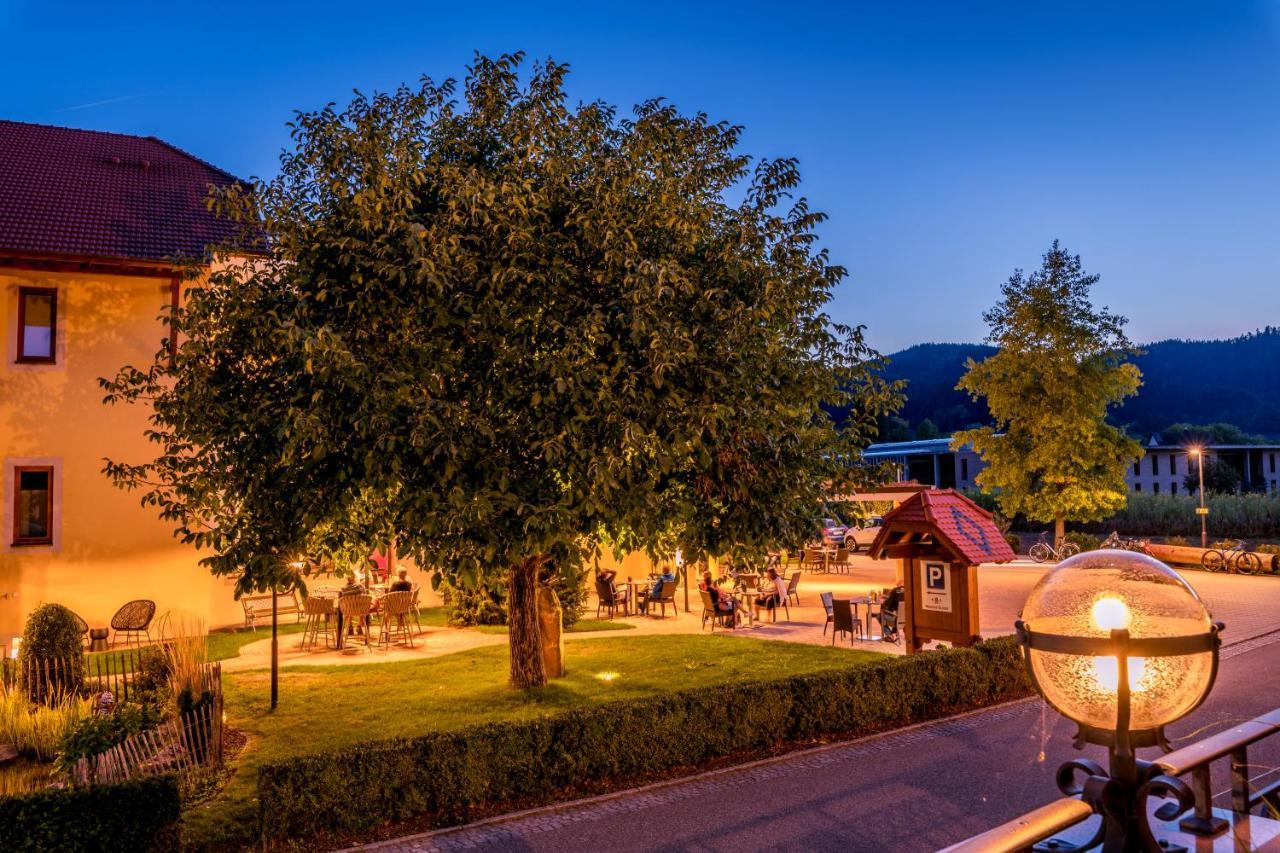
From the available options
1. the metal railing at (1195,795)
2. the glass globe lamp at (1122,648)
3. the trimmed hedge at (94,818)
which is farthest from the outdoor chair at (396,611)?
the glass globe lamp at (1122,648)

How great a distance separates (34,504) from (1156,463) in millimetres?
83401

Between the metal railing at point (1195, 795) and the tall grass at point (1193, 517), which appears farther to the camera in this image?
the tall grass at point (1193, 517)

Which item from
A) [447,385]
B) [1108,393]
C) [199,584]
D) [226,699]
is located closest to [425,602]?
[199,584]

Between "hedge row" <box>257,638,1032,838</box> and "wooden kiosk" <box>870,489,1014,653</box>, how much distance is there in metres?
1.54

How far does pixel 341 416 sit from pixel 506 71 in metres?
4.74

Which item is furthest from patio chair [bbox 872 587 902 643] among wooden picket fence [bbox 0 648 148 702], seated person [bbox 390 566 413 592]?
wooden picket fence [bbox 0 648 148 702]

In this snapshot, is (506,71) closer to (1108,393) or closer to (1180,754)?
(1180,754)

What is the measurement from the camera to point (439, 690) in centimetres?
1320

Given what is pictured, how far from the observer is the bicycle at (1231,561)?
97.7 feet

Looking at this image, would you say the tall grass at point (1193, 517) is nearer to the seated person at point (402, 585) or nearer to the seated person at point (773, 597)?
the seated person at point (773, 597)

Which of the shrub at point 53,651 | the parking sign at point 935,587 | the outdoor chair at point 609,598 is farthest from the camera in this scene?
the outdoor chair at point 609,598

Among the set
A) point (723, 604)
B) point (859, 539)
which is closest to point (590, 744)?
point (723, 604)

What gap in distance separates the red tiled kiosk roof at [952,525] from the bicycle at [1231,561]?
→ 69.9 feet

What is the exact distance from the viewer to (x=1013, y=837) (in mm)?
2266
